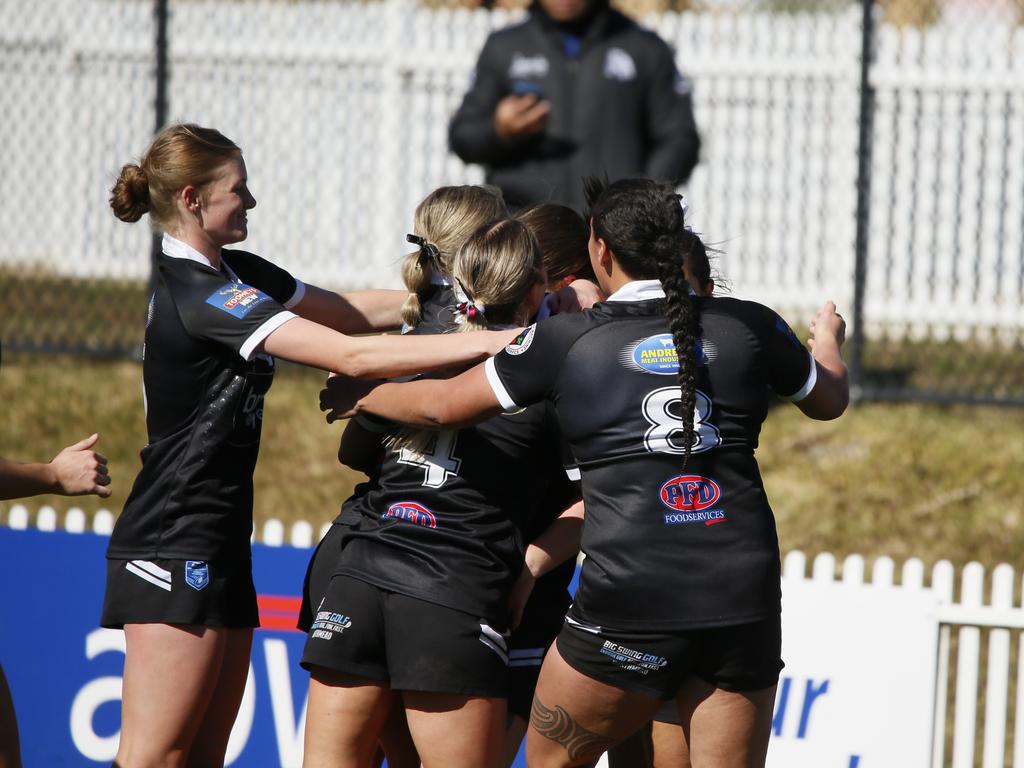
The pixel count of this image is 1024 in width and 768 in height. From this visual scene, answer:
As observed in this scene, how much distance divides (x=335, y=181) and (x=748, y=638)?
21.3 ft

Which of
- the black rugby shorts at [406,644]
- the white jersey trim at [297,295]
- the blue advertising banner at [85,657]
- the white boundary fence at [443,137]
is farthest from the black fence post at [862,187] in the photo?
the black rugby shorts at [406,644]

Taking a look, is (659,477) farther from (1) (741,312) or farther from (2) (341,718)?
(2) (341,718)

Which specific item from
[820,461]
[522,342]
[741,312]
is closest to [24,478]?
[522,342]

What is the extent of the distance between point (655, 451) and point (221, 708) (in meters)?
1.34

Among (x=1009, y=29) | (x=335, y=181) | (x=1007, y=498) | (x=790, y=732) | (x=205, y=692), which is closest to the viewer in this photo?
(x=205, y=692)

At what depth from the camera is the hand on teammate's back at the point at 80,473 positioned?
3.25 meters

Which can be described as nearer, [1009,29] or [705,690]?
[705,690]

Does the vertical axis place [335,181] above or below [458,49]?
below

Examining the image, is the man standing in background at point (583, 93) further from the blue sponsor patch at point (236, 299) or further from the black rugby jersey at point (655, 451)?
the black rugby jersey at point (655, 451)

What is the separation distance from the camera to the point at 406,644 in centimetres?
305

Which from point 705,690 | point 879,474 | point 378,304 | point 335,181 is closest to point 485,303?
point 378,304

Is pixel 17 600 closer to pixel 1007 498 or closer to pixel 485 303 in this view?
pixel 485 303

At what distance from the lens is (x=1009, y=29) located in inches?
325

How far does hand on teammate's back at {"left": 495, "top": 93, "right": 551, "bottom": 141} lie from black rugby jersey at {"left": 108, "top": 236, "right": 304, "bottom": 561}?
3473mm
